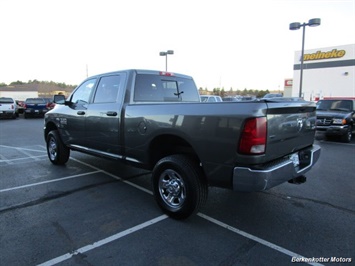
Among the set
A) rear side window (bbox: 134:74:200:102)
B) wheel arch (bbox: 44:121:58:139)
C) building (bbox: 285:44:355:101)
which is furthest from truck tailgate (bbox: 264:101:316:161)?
building (bbox: 285:44:355:101)

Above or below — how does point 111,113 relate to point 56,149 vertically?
above

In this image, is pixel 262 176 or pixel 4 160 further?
pixel 4 160

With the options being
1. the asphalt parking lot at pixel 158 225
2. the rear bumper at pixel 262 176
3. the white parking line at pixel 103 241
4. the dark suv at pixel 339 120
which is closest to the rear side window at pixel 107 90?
the asphalt parking lot at pixel 158 225

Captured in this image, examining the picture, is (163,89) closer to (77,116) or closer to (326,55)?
(77,116)

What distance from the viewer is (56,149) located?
21.5 ft

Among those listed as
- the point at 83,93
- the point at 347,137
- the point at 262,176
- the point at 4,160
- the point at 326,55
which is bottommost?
the point at 4,160

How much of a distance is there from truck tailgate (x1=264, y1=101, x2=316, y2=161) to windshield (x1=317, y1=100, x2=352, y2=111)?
8558 mm

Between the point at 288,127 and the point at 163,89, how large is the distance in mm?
2383

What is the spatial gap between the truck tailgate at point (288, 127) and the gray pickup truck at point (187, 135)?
0.01m

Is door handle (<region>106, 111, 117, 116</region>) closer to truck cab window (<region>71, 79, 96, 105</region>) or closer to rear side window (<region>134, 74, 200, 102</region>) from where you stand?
rear side window (<region>134, 74, 200, 102</region>)

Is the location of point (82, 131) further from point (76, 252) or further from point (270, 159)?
point (270, 159)

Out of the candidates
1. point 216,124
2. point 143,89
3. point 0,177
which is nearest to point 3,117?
point 0,177

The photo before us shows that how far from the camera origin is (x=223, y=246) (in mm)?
3152

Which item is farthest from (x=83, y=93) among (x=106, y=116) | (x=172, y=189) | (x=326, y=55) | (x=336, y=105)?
(x=326, y=55)
